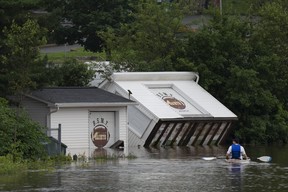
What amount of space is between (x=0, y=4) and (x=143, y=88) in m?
12.4

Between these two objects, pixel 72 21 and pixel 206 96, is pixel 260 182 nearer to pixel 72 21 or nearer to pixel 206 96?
pixel 206 96

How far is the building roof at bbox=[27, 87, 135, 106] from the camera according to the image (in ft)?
174

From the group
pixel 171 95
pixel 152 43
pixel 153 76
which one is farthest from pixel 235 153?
pixel 152 43

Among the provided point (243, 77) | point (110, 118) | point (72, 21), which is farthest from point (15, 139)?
point (72, 21)

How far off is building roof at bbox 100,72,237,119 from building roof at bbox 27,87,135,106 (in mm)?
2061

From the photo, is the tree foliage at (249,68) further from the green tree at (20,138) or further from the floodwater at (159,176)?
the green tree at (20,138)

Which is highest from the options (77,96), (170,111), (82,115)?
(77,96)

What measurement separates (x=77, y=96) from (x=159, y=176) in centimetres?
1844

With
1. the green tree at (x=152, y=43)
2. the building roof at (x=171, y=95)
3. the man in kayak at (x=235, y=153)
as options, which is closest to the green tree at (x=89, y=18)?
the green tree at (x=152, y=43)

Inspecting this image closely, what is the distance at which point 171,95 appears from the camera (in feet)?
198

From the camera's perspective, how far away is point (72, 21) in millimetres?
91125

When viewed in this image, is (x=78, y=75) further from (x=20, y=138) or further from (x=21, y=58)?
(x=20, y=138)

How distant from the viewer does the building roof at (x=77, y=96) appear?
2094 inches

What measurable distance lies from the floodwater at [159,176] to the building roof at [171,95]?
30.9ft
